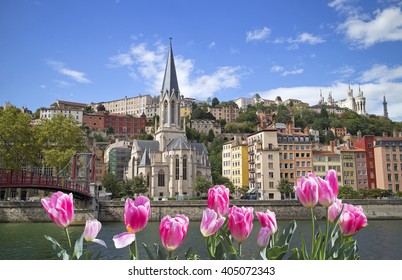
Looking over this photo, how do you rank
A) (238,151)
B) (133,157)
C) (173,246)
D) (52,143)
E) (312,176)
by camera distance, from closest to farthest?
(173,246) < (312,176) < (52,143) < (238,151) < (133,157)

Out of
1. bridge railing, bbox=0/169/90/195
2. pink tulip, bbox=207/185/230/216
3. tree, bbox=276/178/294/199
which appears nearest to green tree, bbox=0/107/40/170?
bridge railing, bbox=0/169/90/195

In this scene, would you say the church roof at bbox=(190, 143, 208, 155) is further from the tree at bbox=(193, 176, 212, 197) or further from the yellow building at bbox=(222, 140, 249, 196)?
the tree at bbox=(193, 176, 212, 197)

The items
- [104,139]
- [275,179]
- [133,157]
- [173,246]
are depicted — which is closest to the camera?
[173,246]

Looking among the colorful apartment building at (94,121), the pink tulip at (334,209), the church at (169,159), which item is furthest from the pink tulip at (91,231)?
the colorful apartment building at (94,121)

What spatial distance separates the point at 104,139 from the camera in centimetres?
8594

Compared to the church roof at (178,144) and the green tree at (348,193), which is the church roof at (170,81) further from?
the green tree at (348,193)

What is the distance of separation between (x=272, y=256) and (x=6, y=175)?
19.3 meters

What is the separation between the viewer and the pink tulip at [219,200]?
9.23 feet

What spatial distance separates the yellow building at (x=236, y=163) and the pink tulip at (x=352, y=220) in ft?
154

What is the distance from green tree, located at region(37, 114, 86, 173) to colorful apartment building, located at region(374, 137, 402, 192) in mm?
28327

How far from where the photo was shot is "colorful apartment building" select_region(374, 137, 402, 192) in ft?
117
